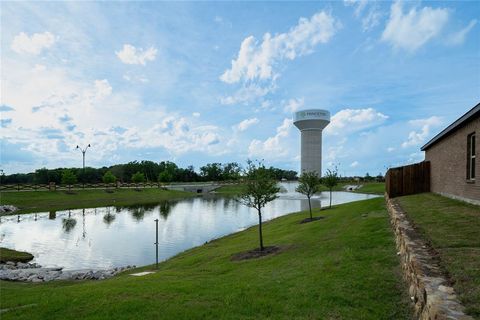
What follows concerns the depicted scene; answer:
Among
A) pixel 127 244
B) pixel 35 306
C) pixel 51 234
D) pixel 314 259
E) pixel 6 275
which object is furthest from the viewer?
pixel 51 234

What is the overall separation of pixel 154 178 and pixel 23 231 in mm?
101506

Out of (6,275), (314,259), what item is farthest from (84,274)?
(314,259)

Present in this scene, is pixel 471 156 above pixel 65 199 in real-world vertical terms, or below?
above

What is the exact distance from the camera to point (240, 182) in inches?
661

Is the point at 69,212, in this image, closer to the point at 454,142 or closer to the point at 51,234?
the point at 51,234

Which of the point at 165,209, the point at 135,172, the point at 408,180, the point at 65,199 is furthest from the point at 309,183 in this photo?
the point at 135,172

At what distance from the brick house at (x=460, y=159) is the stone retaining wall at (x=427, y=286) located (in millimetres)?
7015

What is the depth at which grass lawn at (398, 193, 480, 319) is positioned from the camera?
4902 millimetres

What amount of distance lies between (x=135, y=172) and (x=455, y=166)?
11746 cm

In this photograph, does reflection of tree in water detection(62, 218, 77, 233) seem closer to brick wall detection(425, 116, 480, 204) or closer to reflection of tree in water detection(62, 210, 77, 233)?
reflection of tree in water detection(62, 210, 77, 233)

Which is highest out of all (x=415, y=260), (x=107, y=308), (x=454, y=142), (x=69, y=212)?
(x=454, y=142)

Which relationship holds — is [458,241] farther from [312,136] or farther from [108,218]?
[312,136]

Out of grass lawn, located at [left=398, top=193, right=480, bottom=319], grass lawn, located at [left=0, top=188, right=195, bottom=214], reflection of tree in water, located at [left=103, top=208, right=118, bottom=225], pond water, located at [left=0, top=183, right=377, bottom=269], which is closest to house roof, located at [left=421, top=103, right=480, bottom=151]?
grass lawn, located at [left=398, top=193, right=480, bottom=319]

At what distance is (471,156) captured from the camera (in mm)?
13773
